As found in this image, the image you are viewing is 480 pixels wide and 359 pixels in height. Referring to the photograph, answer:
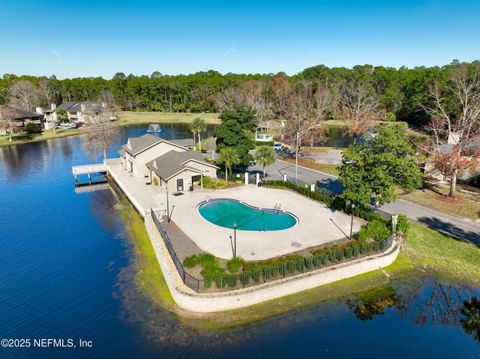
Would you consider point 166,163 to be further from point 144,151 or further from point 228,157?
point 228,157

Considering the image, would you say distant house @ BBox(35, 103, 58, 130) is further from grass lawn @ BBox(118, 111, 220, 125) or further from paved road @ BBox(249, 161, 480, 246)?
paved road @ BBox(249, 161, 480, 246)

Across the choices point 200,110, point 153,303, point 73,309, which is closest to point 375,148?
point 153,303

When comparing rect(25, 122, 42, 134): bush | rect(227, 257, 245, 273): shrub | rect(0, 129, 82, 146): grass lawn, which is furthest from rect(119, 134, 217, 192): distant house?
rect(25, 122, 42, 134): bush

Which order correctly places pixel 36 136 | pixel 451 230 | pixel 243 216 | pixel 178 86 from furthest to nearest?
1. pixel 178 86
2. pixel 36 136
3. pixel 243 216
4. pixel 451 230

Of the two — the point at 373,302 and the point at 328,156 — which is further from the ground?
the point at 328,156

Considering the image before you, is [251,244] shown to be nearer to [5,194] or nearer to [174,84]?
[5,194]

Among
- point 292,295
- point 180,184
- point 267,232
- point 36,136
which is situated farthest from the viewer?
point 36,136

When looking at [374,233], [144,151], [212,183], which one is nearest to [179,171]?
[212,183]

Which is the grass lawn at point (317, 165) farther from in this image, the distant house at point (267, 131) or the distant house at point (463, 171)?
the distant house at point (267, 131)
